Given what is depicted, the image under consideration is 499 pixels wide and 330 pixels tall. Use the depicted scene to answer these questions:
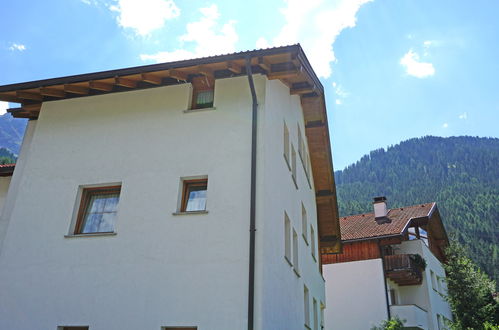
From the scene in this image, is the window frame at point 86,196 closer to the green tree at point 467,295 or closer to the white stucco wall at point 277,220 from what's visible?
the white stucco wall at point 277,220

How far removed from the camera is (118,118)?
12.5m

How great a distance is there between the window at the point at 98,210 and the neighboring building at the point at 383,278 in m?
21.5

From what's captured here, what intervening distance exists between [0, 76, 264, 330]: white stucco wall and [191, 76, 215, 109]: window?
29 centimetres

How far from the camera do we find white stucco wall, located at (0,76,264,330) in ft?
32.0

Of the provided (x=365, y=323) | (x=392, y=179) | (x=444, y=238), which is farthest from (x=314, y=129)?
(x=392, y=179)

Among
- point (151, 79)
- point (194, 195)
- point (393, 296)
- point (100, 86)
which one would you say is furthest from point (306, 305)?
point (393, 296)

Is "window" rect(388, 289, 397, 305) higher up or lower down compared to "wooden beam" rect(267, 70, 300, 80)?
lower down

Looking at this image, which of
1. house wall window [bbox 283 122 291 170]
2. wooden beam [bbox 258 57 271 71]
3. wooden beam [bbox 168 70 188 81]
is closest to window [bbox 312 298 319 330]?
house wall window [bbox 283 122 291 170]

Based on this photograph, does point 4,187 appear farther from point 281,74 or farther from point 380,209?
point 380,209

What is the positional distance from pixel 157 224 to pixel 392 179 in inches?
4522

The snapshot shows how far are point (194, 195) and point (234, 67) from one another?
3.40 m

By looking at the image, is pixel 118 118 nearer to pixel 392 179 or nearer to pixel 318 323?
pixel 318 323

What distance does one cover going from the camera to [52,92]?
42.4 feet

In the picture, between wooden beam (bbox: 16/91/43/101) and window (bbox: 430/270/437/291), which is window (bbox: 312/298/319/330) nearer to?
wooden beam (bbox: 16/91/43/101)
